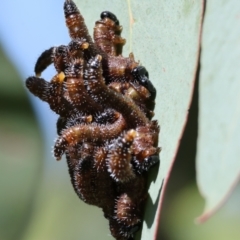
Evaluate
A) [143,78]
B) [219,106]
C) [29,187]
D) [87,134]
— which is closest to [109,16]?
[143,78]

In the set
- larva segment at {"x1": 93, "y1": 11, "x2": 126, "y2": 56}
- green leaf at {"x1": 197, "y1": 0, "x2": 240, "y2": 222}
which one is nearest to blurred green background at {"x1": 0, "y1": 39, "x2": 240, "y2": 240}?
larva segment at {"x1": 93, "y1": 11, "x2": 126, "y2": 56}

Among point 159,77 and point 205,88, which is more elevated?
point 205,88

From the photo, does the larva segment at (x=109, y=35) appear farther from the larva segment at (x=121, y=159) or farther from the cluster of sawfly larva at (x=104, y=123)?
the larva segment at (x=121, y=159)

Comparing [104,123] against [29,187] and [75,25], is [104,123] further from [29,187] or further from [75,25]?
[29,187]

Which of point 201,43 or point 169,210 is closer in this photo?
point 201,43

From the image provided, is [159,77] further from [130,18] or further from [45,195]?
[45,195]

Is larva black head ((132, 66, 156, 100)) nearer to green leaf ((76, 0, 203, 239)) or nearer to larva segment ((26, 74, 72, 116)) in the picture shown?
green leaf ((76, 0, 203, 239))

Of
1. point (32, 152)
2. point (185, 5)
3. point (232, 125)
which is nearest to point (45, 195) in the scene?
point (32, 152)
